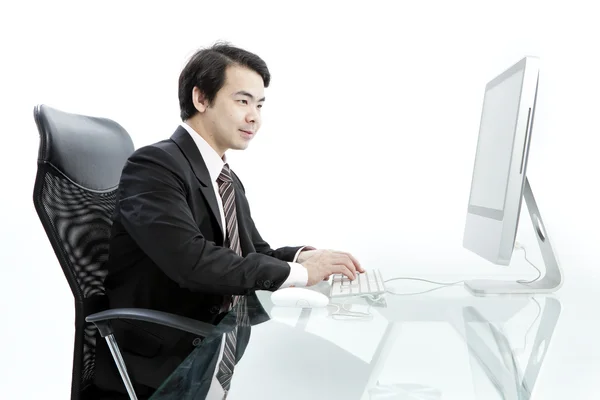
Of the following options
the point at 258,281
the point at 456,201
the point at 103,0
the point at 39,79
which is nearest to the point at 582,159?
the point at 456,201

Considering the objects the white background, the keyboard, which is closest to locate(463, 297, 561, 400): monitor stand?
the keyboard

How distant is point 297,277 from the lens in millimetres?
1473

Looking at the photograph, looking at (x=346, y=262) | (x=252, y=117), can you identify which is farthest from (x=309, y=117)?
(x=346, y=262)

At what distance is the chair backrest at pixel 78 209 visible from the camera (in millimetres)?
1369

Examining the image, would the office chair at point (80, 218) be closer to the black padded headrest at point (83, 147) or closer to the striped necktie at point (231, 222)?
the black padded headrest at point (83, 147)

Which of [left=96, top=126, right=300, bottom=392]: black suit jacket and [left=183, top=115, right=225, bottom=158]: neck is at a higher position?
[left=183, top=115, right=225, bottom=158]: neck

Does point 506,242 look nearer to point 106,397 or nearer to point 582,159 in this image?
point 106,397

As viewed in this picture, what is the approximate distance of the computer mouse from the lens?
52.7 inches

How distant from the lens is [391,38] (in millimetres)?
2691

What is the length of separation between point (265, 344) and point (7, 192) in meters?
2.08

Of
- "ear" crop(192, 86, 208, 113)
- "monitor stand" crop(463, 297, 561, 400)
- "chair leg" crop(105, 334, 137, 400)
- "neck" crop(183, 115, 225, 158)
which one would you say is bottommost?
"chair leg" crop(105, 334, 137, 400)

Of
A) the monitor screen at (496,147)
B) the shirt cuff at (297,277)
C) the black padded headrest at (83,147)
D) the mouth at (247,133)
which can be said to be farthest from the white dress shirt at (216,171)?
the monitor screen at (496,147)

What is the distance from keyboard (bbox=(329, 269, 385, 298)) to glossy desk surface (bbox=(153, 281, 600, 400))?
3 cm

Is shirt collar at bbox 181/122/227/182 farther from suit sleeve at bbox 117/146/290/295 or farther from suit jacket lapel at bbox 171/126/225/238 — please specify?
suit sleeve at bbox 117/146/290/295
